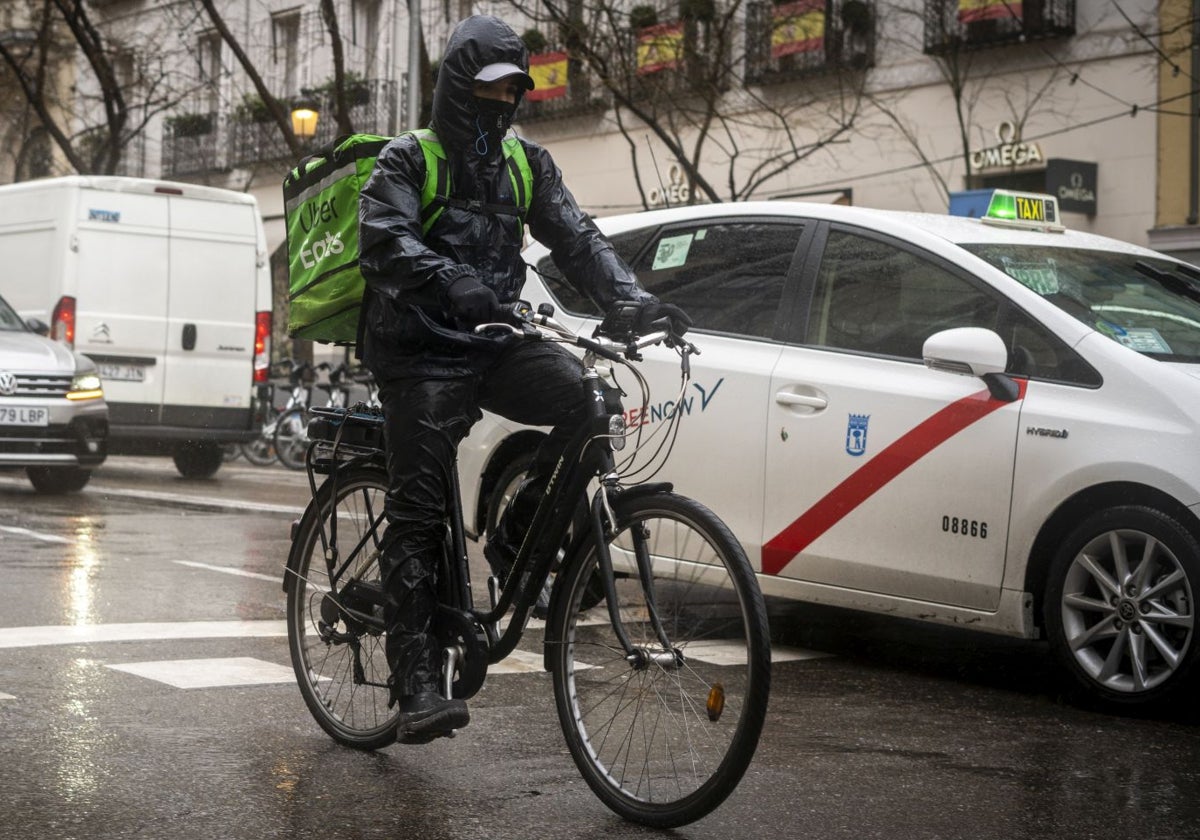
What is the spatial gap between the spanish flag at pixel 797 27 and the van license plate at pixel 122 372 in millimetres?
10576

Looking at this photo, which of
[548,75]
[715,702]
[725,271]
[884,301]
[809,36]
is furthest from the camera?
[548,75]

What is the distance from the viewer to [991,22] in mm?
21672

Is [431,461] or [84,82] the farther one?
[84,82]

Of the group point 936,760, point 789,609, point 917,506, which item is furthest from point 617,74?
point 936,760

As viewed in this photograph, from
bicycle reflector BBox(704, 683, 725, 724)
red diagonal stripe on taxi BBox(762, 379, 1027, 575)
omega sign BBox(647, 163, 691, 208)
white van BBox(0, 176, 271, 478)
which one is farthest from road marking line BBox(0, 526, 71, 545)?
omega sign BBox(647, 163, 691, 208)

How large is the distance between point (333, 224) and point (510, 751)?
151 cm

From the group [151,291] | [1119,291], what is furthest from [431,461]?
[151,291]

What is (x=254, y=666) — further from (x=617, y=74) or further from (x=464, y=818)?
(x=617, y=74)

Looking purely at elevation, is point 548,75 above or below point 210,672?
above

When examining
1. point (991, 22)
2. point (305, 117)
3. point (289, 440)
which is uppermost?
point (991, 22)

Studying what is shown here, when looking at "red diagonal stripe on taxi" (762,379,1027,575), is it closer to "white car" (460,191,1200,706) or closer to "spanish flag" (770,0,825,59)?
"white car" (460,191,1200,706)

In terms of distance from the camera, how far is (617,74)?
2266 centimetres

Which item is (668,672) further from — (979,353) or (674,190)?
(674,190)

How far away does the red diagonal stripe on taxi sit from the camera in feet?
20.7
